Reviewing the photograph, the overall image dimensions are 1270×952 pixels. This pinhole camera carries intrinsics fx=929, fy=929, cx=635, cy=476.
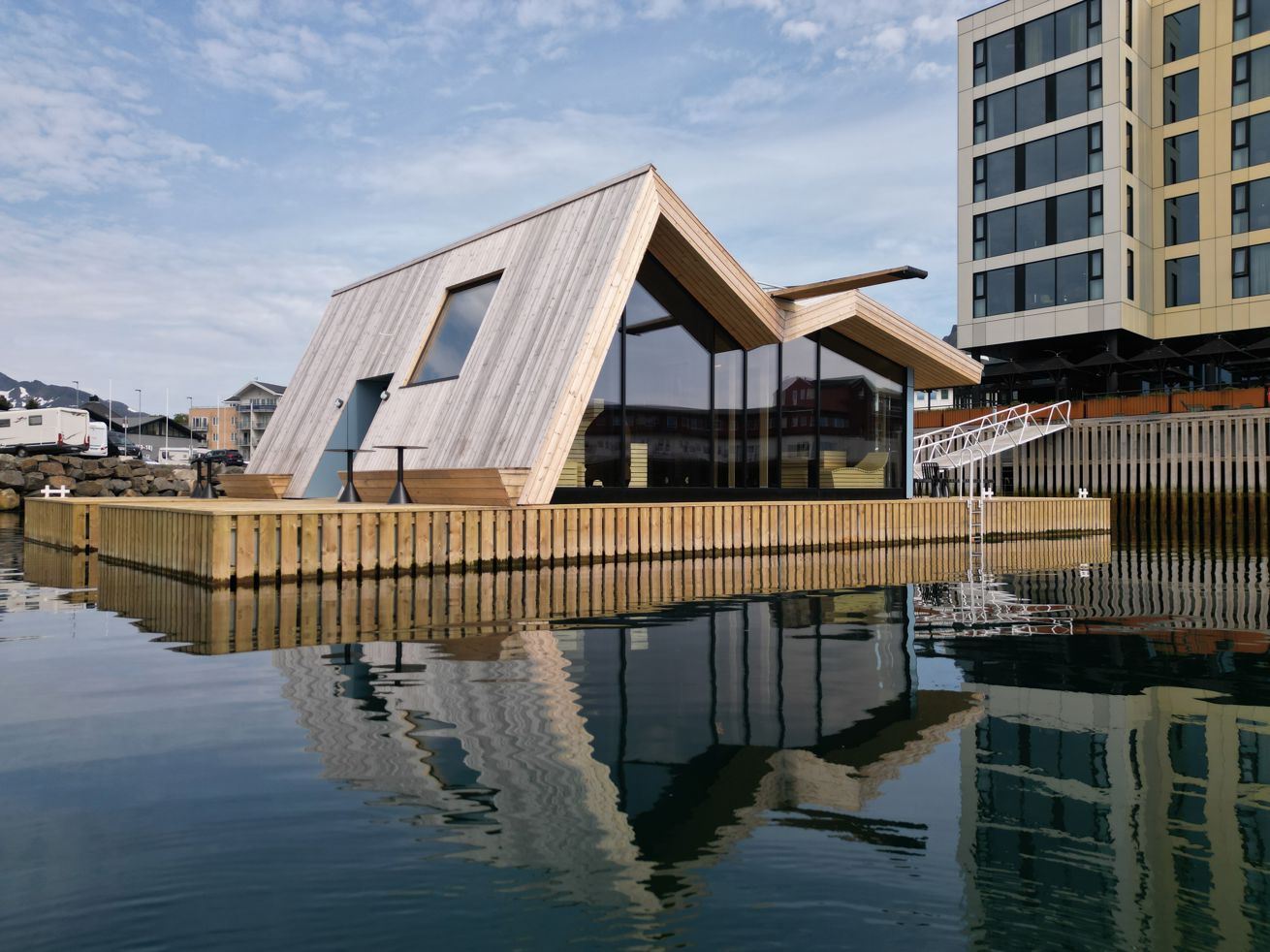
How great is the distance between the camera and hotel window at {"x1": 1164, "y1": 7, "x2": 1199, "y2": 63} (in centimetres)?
3994

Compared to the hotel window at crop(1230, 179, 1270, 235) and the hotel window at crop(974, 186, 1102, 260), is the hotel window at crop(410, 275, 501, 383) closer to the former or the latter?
the hotel window at crop(974, 186, 1102, 260)

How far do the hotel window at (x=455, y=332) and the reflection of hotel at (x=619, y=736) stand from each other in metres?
11.0

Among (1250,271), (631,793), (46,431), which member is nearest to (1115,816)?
(631,793)

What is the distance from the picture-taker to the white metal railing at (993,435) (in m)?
33.2

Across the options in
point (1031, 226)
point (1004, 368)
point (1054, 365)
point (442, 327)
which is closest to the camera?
point (442, 327)

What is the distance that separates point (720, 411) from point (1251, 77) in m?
33.9

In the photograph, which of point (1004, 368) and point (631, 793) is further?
point (1004, 368)

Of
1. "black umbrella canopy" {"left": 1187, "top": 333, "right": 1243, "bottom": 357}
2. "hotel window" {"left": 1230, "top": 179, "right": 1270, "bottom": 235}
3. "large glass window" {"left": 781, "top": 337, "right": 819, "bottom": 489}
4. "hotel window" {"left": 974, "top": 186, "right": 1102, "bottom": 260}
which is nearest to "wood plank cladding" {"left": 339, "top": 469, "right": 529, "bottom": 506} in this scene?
"large glass window" {"left": 781, "top": 337, "right": 819, "bottom": 489}

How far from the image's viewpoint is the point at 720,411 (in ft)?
59.8

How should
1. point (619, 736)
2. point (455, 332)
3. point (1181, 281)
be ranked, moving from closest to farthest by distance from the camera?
point (619, 736) < point (455, 332) < point (1181, 281)

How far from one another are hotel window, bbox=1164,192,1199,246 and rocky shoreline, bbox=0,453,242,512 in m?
42.6

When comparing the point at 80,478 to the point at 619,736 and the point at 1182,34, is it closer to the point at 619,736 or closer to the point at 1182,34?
the point at 619,736

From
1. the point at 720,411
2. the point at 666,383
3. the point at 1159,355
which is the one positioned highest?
the point at 1159,355

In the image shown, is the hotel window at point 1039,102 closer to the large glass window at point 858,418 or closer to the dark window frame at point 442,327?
the large glass window at point 858,418
